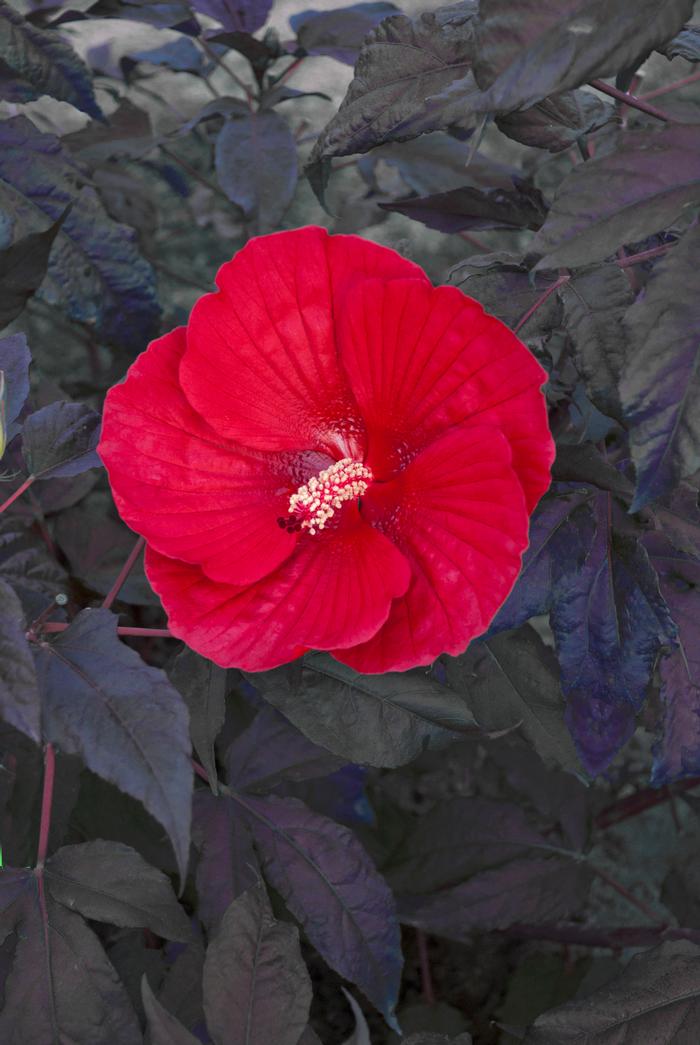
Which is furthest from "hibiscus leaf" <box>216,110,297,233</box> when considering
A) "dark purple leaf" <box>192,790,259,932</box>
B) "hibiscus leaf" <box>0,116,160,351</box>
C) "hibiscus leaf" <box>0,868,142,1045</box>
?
"hibiscus leaf" <box>0,868,142,1045</box>

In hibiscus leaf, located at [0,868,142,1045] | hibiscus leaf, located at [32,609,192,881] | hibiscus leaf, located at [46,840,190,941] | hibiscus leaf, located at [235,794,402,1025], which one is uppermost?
hibiscus leaf, located at [32,609,192,881]

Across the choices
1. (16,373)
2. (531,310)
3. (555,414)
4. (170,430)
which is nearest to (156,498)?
(170,430)

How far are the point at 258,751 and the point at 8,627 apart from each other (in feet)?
1.26

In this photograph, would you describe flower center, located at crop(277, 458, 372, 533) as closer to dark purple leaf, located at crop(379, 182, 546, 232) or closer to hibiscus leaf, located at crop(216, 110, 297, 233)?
dark purple leaf, located at crop(379, 182, 546, 232)

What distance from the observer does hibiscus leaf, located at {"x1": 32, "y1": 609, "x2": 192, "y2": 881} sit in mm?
621

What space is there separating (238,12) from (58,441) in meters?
0.63

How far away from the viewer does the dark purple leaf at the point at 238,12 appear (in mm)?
1183

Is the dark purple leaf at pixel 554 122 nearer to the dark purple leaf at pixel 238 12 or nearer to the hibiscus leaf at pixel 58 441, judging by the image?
the hibiscus leaf at pixel 58 441

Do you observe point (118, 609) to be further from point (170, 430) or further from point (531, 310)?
point (531, 310)

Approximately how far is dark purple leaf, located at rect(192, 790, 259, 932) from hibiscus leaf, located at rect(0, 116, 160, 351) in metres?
0.46

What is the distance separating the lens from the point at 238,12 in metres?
1.19

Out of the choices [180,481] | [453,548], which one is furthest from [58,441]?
[453,548]

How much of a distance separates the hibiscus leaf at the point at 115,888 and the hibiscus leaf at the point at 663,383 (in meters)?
0.44

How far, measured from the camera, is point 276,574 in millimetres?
761
